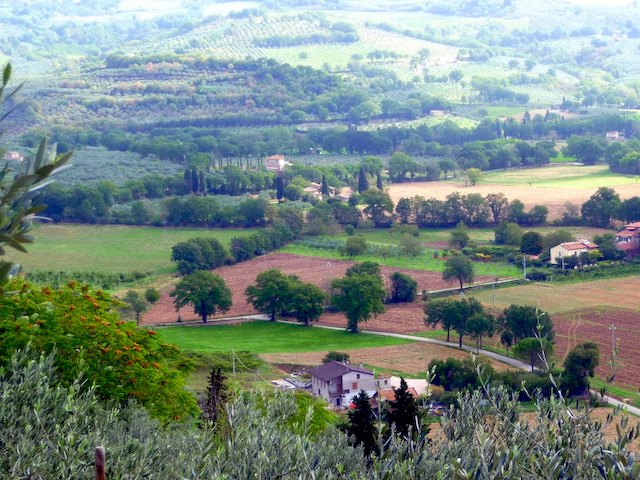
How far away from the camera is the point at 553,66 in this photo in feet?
624

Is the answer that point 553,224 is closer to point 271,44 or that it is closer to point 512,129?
point 512,129

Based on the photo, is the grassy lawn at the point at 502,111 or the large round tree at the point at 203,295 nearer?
the large round tree at the point at 203,295

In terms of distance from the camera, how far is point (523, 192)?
72.9 m

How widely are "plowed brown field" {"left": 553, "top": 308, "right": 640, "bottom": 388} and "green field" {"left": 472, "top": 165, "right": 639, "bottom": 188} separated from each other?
37.1 m

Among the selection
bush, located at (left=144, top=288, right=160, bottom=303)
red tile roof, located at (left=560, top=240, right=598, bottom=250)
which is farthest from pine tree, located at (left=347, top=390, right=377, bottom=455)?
red tile roof, located at (left=560, top=240, right=598, bottom=250)

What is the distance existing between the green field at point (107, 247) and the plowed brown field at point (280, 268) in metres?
4.41

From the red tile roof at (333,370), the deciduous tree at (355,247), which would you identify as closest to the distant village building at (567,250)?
the deciduous tree at (355,247)

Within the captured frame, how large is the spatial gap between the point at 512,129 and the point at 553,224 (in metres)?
52.7

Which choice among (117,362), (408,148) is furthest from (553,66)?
(117,362)

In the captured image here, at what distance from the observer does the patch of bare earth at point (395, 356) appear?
33.4 m

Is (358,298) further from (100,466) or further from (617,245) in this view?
(100,466)

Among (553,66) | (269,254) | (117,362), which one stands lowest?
(269,254)

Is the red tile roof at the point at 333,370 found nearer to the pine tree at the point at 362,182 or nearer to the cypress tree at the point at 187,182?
the pine tree at the point at 362,182

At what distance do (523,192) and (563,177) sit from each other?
9.70 m
